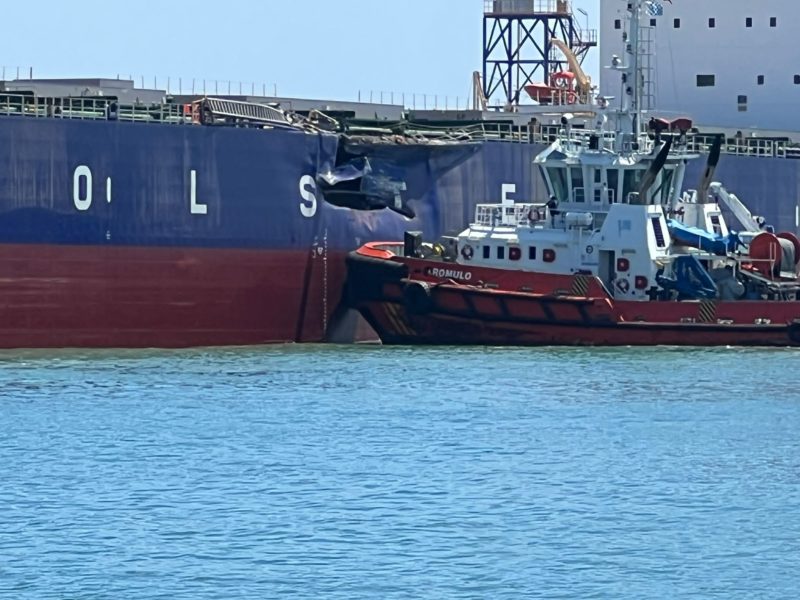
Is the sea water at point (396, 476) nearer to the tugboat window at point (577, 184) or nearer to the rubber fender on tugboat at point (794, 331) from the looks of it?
the rubber fender on tugboat at point (794, 331)

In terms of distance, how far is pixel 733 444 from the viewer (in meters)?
25.4

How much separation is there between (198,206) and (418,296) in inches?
163

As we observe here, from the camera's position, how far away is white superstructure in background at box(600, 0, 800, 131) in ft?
160

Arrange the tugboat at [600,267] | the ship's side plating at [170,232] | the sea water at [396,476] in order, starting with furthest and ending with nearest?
the tugboat at [600,267] < the ship's side plating at [170,232] < the sea water at [396,476]

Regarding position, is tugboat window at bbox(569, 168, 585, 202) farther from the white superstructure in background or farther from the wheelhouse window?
the white superstructure in background

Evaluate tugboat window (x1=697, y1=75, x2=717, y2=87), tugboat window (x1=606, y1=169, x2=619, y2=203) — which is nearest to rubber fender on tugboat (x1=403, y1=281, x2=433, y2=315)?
tugboat window (x1=606, y1=169, x2=619, y2=203)

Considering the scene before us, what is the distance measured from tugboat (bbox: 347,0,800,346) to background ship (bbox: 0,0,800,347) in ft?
3.89

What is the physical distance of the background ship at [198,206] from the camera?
32812 millimetres

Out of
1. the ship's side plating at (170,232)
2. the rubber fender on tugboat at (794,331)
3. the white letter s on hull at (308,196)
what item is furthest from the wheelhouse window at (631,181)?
the white letter s on hull at (308,196)

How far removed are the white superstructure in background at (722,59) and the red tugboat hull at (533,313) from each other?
14.4m

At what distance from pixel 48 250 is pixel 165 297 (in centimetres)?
223

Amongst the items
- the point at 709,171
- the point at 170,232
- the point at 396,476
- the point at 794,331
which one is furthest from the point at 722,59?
the point at 396,476

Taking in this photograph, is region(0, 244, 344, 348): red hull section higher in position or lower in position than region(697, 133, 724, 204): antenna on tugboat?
lower

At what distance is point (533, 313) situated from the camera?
34.3 m
